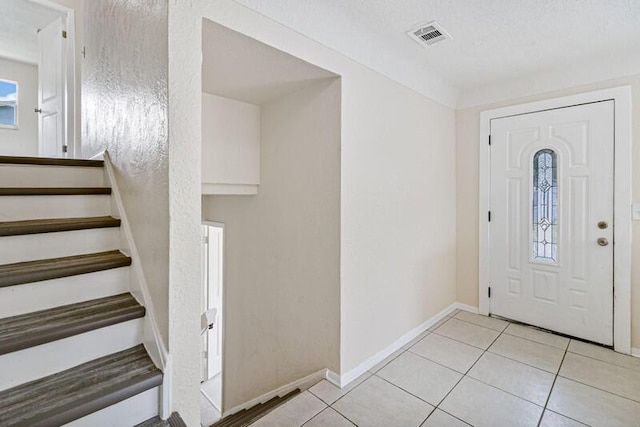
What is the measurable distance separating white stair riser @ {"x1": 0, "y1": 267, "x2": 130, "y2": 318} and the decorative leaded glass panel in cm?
324

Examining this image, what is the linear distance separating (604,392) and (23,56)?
7316 millimetres

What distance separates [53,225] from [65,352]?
65cm

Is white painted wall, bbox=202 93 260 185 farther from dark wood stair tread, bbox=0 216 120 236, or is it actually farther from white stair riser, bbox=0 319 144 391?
white stair riser, bbox=0 319 144 391

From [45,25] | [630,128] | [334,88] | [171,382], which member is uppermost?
[45,25]

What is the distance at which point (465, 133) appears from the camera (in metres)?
3.23

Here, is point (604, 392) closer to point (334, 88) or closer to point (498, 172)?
point (498, 172)

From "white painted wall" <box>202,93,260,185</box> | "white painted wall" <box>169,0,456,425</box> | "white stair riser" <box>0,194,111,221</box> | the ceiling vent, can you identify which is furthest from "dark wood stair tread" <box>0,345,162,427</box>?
the ceiling vent

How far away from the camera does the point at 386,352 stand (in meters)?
2.37

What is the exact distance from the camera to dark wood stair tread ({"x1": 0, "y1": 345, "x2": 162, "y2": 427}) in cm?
100

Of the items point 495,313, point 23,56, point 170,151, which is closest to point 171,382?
point 170,151

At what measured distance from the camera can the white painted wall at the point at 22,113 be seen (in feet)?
14.3

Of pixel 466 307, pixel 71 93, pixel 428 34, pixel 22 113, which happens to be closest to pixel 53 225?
pixel 71 93

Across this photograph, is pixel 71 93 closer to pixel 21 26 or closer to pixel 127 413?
pixel 21 26

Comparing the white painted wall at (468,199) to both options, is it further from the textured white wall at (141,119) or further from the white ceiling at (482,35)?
the textured white wall at (141,119)
